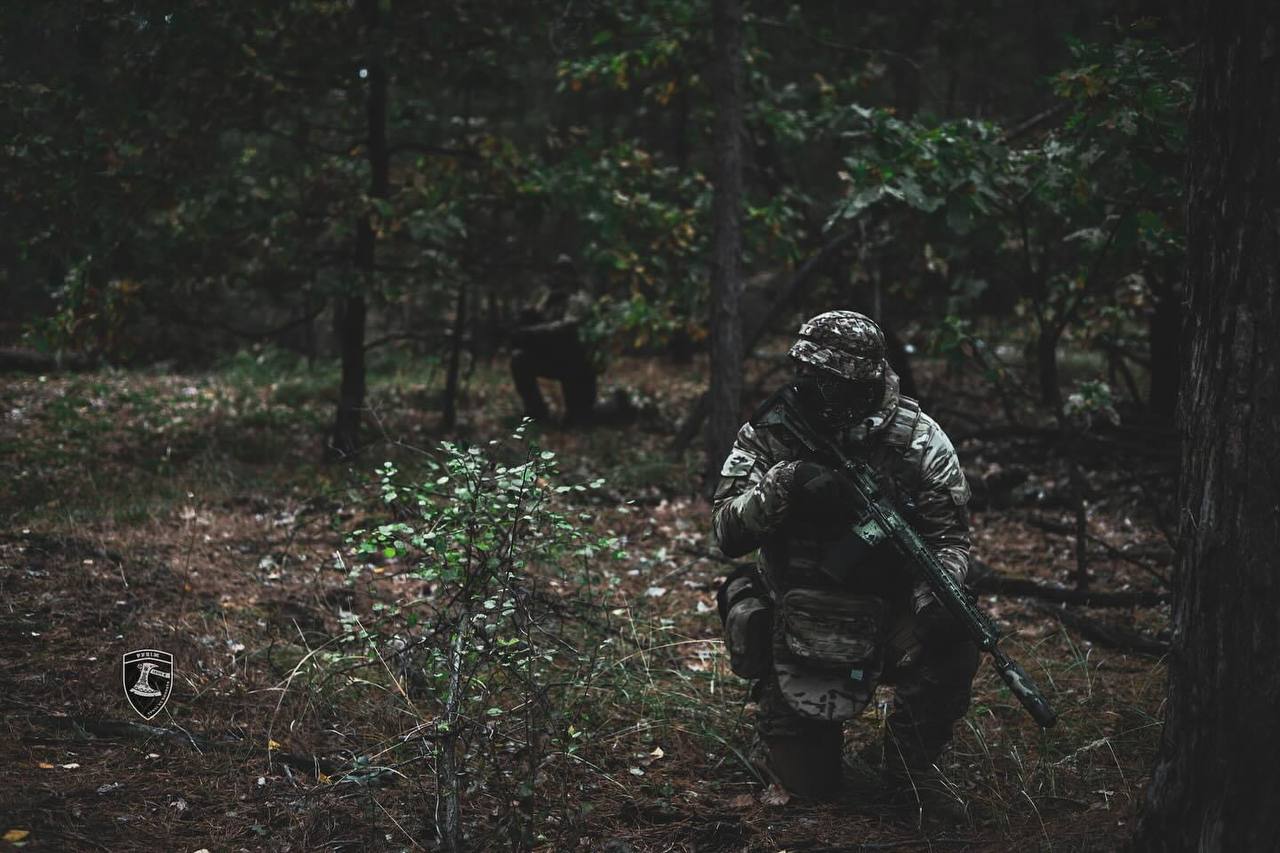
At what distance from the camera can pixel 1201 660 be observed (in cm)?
284

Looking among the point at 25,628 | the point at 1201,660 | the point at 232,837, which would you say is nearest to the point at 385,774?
the point at 232,837

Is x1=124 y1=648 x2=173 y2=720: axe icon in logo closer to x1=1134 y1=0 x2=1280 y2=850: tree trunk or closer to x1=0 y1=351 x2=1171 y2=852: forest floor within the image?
x1=0 y1=351 x2=1171 y2=852: forest floor

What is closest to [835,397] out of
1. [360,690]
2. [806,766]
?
[806,766]

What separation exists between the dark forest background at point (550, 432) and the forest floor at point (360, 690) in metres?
0.03

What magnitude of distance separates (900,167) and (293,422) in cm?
797

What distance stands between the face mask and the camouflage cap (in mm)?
37

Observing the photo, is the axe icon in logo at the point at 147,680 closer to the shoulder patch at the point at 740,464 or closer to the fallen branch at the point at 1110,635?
the shoulder patch at the point at 740,464

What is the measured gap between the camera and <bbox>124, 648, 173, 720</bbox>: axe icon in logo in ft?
14.4

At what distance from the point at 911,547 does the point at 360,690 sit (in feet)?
8.56

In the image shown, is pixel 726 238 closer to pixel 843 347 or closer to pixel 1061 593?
pixel 1061 593

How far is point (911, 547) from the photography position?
3785 millimetres

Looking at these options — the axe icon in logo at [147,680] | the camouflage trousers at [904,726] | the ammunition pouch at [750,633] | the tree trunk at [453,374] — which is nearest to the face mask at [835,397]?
the ammunition pouch at [750,633]

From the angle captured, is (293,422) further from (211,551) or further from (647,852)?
(647,852)

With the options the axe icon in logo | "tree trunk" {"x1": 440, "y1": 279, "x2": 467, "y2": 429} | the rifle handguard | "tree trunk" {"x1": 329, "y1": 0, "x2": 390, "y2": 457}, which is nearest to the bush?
the axe icon in logo
